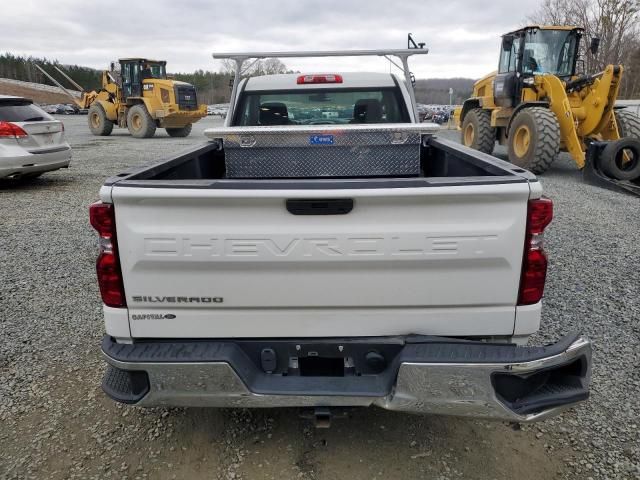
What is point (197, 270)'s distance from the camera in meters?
2.24

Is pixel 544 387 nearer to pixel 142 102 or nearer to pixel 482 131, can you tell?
pixel 482 131

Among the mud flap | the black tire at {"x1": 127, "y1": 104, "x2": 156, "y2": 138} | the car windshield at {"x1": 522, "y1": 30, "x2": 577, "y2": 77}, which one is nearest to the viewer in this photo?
the mud flap

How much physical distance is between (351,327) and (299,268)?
0.38 m

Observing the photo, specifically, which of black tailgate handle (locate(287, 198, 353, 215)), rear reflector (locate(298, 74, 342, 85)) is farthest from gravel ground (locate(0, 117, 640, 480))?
rear reflector (locate(298, 74, 342, 85))

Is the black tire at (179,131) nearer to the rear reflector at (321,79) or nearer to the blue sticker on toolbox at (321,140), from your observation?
the rear reflector at (321,79)

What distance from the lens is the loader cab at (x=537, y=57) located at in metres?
11.3

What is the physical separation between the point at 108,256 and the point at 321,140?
6.24ft

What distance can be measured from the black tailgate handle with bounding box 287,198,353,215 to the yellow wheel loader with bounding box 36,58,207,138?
21.2m

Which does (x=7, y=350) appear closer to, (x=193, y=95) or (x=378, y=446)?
(x=378, y=446)

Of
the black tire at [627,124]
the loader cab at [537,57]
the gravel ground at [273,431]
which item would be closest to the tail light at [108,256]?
the gravel ground at [273,431]

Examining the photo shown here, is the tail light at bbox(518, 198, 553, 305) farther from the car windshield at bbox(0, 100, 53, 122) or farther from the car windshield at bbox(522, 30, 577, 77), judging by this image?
the car windshield at bbox(522, 30, 577, 77)

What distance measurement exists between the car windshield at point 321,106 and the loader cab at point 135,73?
63.5 ft

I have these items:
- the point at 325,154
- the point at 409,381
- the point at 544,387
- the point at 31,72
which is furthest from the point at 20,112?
the point at 31,72

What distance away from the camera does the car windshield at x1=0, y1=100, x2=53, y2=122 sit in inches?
339
